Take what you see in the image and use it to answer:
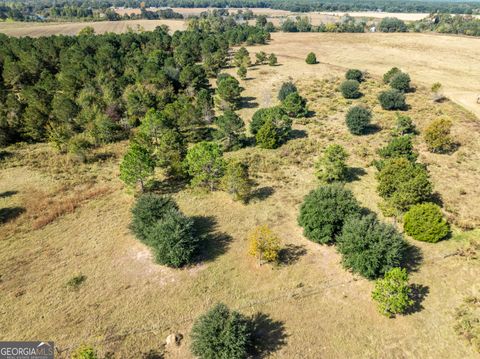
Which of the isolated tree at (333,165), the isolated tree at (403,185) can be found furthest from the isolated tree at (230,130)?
the isolated tree at (403,185)

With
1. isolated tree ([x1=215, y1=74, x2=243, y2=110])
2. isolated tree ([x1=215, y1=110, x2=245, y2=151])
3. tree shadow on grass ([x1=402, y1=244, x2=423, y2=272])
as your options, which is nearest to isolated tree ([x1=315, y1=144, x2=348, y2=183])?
tree shadow on grass ([x1=402, y1=244, x2=423, y2=272])

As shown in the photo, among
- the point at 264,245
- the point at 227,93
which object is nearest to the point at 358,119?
the point at 227,93

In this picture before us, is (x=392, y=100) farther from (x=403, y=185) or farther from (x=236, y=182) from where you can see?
(x=236, y=182)

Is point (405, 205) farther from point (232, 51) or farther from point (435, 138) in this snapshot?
point (232, 51)

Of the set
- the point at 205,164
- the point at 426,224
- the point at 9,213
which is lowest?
the point at 9,213

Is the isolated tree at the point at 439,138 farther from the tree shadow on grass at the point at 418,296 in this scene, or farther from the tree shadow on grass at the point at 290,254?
the tree shadow on grass at the point at 290,254

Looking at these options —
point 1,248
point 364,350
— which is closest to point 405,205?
point 364,350
